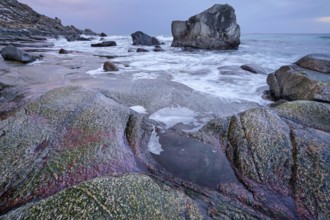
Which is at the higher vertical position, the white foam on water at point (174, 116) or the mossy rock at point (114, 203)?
the mossy rock at point (114, 203)

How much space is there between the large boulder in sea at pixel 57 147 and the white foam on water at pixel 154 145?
1.29ft

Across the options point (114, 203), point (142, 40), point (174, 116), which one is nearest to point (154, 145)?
point (174, 116)

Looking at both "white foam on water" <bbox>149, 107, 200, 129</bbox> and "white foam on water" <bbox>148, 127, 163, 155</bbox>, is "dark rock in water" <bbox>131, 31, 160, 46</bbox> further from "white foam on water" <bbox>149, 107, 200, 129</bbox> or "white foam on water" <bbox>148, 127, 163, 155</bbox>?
"white foam on water" <bbox>148, 127, 163, 155</bbox>

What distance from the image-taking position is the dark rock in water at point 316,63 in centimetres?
596

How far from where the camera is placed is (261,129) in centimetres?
310

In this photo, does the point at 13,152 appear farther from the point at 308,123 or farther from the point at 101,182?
the point at 308,123

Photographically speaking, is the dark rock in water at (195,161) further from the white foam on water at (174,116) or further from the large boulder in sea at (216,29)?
the large boulder in sea at (216,29)

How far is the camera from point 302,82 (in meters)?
5.31

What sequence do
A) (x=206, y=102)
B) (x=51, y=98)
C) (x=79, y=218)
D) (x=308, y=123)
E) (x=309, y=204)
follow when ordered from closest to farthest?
(x=79, y=218), (x=309, y=204), (x=308, y=123), (x=51, y=98), (x=206, y=102)

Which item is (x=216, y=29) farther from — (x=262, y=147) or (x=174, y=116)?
(x=262, y=147)

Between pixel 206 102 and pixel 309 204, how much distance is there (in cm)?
360

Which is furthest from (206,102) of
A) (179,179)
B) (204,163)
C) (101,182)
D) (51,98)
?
(101,182)

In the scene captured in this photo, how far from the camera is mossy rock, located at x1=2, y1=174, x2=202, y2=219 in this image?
153 centimetres

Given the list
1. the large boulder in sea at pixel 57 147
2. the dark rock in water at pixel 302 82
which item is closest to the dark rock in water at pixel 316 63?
the dark rock in water at pixel 302 82
